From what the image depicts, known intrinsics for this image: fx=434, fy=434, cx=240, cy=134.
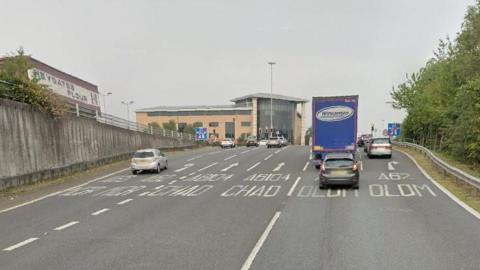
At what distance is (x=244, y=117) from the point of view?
137375mm

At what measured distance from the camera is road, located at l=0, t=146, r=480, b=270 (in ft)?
24.0

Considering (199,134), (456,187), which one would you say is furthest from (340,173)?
(199,134)

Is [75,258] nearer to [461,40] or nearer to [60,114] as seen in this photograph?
[60,114]

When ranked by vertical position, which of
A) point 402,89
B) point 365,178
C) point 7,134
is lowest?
point 365,178

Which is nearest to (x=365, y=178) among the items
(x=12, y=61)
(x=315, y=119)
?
(x=315, y=119)

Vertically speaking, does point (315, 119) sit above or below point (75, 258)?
above

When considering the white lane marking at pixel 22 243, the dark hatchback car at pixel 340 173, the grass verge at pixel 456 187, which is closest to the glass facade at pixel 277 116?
the grass verge at pixel 456 187

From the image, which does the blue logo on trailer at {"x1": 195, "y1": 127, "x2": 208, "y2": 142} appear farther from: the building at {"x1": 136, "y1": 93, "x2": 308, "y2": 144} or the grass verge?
the building at {"x1": 136, "y1": 93, "x2": 308, "y2": 144}

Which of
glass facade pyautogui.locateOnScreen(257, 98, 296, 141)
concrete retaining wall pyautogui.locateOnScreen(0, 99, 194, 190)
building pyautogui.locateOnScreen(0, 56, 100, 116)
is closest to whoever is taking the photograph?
concrete retaining wall pyautogui.locateOnScreen(0, 99, 194, 190)

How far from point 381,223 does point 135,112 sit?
145m

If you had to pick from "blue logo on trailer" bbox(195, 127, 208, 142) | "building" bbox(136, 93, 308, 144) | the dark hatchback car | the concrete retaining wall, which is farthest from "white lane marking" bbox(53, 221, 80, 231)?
"building" bbox(136, 93, 308, 144)

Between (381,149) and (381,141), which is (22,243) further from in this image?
(381,141)

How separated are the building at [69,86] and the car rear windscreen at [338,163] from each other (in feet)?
53.3

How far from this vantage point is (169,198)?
1545cm
